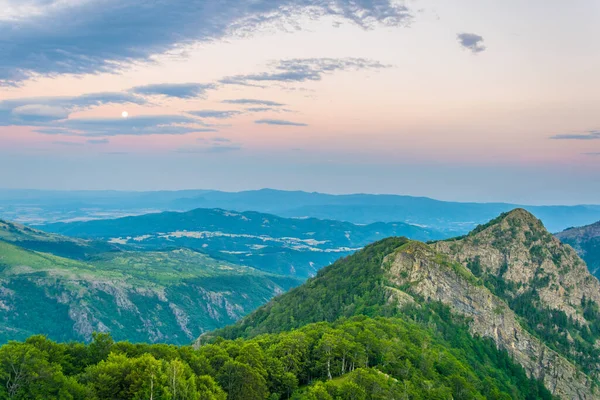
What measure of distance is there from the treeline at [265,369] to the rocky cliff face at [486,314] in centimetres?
2670

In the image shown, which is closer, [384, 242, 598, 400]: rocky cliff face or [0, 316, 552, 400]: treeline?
[0, 316, 552, 400]: treeline

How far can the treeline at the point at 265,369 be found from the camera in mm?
78625

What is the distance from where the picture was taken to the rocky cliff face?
582 ft

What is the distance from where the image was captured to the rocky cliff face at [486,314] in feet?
582

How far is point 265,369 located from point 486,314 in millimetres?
114370

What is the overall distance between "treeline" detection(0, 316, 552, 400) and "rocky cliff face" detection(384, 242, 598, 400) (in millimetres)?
26696

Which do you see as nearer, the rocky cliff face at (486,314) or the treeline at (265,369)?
the treeline at (265,369)

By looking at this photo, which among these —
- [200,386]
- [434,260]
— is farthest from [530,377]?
[200,386]

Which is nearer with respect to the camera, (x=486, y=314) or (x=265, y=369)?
(x=265, y=369)

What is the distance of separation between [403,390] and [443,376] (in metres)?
32.6

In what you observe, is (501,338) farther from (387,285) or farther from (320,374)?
(320,374)

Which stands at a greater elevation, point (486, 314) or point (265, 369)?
point (265, 369)

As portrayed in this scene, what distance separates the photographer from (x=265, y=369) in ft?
341

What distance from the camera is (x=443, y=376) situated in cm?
12656
